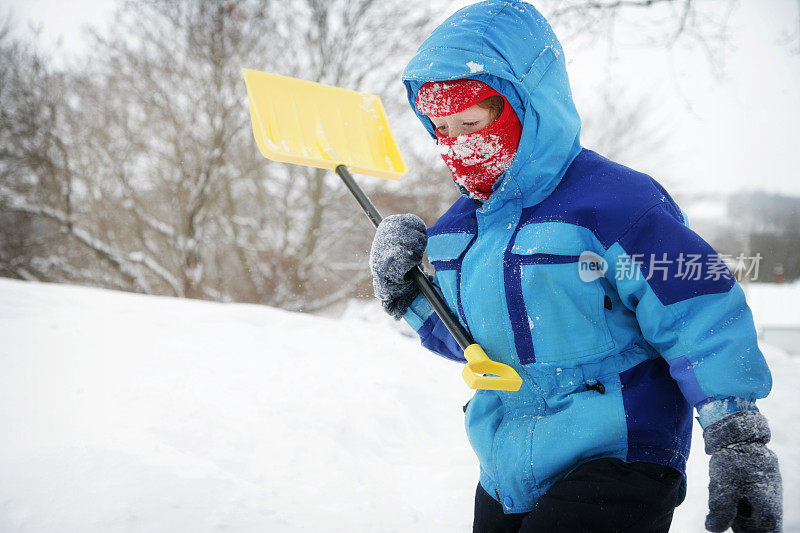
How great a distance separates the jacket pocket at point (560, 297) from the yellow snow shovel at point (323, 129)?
85cm

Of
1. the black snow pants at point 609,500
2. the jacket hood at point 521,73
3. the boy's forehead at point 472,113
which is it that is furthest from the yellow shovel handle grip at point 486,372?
the boy's forehead at point 472,113

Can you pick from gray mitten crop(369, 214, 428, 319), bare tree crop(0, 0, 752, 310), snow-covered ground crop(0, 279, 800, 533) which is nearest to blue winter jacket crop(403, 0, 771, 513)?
gray mitten crop(369, 214, 428, 319)

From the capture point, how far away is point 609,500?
114cm

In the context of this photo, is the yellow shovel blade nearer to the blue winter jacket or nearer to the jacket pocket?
the blue winter jacket

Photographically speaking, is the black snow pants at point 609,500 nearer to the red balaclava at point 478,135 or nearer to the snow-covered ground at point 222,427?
the red balaclava at point 478,135

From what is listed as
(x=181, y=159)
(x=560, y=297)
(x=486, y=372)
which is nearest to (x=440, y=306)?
(x=486, y=372)

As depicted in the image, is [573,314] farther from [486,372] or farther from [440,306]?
[440,306]

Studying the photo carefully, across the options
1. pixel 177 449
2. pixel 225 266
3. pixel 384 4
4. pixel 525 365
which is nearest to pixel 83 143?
pixel 225 266

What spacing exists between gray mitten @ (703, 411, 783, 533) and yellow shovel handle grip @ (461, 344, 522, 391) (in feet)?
1.39

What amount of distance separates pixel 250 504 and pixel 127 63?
9786 millimetres

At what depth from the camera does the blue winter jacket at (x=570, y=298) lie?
112 centimetres

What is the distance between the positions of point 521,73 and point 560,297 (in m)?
0.58

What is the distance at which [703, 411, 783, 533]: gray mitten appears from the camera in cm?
108

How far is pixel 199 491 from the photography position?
206 cm
